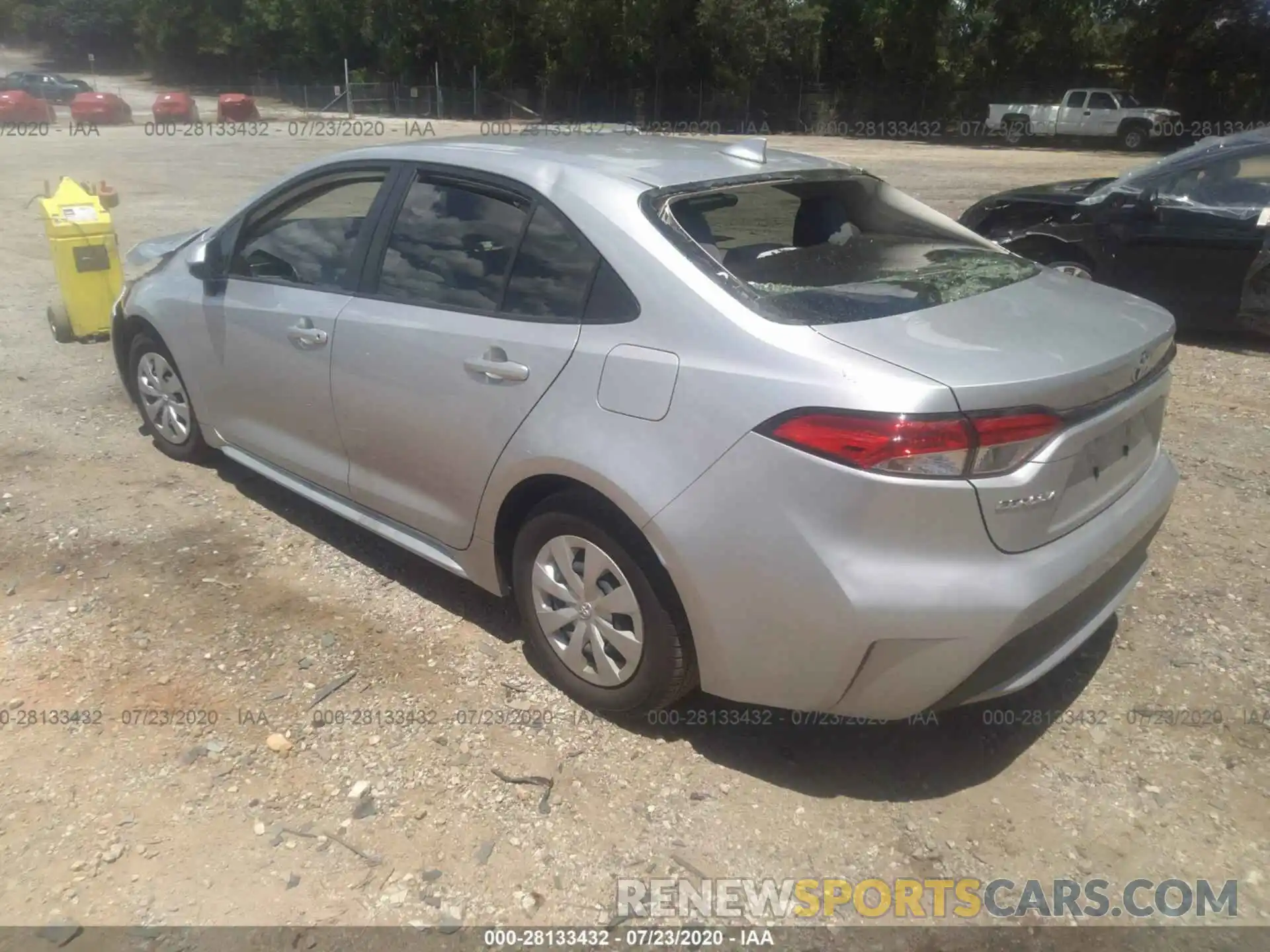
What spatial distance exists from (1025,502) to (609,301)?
Answer: 1.27 m

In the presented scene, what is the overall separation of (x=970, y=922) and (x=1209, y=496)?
10.3 feet

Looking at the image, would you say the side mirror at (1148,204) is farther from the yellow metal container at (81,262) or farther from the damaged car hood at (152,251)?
the yellow metal container at (81,262)

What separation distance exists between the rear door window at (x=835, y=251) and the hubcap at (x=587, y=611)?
911 millimetres

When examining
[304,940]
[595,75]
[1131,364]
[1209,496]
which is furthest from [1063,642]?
[595,75]

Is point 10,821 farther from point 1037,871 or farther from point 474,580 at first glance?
point 1037,871

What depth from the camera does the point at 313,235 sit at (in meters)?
→ 4.07

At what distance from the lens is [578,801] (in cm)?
291

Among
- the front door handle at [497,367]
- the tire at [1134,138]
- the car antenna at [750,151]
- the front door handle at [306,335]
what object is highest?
the car antenna at [750,151]

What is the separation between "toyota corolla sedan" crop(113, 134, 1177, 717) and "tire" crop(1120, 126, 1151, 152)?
112 ft

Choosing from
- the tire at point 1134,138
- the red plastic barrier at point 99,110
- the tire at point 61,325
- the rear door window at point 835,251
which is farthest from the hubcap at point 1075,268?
the red plastic barrier at point 99,110

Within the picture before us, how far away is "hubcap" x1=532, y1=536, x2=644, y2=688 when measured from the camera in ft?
9.76

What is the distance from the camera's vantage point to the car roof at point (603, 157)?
10.6ft

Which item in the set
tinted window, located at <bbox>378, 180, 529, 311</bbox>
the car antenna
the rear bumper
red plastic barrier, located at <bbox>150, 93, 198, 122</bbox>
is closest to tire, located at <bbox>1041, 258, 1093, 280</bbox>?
the car antenna

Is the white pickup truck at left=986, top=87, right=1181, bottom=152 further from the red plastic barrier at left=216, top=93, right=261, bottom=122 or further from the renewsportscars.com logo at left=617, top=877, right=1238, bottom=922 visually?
the renewsportscars.com logo at left=617, top=877, right=1238, bottom=922
